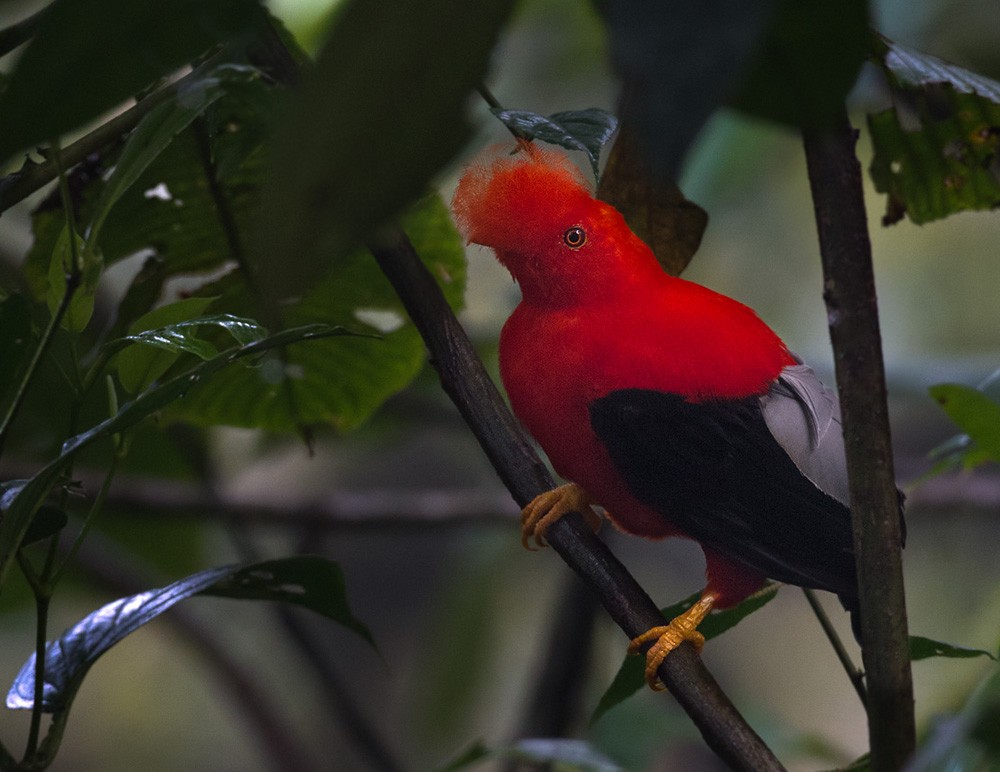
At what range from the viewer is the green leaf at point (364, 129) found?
33cm

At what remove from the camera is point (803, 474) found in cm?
100

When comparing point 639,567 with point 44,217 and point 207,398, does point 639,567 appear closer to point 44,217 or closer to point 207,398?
point 207,398

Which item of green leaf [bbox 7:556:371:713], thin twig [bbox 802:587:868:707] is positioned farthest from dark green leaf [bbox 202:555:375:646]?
thin twig [bbox 802:587:868:707]

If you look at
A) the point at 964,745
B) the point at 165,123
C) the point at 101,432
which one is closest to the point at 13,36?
the point at 165,123

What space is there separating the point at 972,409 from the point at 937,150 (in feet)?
1.07

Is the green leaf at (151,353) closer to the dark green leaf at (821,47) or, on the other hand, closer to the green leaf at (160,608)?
the green leaf at (160,608)

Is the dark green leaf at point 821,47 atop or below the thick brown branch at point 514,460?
atop

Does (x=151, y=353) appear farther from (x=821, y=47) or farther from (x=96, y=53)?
(x=821, y=47)

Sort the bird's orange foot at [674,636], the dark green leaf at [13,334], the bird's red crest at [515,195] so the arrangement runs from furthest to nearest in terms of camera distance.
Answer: the bird's red crest at [515,195], the bird's orange foot at [674,636], the dark green leaf at [13,334]

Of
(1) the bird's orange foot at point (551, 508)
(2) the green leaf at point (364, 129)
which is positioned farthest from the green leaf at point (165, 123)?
(1) the bird's orange foot at point (551, 508)

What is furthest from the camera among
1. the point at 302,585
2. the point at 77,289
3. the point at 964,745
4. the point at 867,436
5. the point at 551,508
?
the point at 551,508

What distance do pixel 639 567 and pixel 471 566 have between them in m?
0.87

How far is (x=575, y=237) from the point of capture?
1061 mm

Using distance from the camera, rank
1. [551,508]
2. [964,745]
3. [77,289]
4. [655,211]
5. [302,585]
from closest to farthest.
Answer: [964,745] < [77,289] < [302,585] < [551,508] < [655,211]
